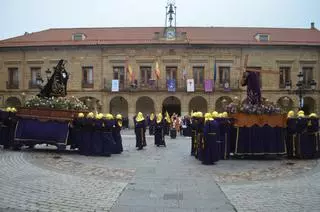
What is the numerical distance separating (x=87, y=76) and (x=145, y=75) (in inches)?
248

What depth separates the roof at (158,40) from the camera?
116 feet

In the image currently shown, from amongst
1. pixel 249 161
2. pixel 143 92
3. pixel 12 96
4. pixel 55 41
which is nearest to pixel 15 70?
pixel 12 96

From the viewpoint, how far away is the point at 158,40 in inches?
1394

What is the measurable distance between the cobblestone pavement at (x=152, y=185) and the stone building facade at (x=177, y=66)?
24.9 meters

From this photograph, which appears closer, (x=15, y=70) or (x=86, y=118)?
(x=86, y=118)

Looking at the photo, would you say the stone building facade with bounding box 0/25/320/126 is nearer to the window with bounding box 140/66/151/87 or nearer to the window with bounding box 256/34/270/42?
the window with bounding box 140/66/151/87

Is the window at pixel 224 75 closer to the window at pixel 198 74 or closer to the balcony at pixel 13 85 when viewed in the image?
the window at pixel 198 74

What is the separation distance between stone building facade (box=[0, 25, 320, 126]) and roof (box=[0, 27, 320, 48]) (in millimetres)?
281

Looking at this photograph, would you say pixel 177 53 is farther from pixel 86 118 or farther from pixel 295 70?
pixel 86 118

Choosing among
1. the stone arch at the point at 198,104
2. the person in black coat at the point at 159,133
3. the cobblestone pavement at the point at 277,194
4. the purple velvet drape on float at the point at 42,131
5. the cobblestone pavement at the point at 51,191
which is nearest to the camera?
the cobblestone pavement at the point at 51,191

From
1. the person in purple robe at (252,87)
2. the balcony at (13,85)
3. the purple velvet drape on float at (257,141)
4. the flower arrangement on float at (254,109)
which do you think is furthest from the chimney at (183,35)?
the purple velvet drape on float at (257,141)

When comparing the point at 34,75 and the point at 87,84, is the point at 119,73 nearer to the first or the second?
the point at 87,84

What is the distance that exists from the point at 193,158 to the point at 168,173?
123 inches

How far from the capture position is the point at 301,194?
633cm
